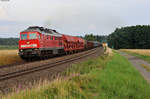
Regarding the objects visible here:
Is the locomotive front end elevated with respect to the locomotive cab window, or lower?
lower

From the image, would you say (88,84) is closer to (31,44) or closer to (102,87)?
(102,87)

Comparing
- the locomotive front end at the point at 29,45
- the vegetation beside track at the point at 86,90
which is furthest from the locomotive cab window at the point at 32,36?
the vegetation beside track at the point at 86,90

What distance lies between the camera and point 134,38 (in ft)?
344

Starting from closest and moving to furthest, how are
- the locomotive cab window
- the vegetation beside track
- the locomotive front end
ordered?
the vegetation beside track → the locomotive front end → the locomotive cab window

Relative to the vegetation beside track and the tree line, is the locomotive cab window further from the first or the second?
the tree line

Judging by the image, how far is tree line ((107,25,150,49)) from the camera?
330 feet

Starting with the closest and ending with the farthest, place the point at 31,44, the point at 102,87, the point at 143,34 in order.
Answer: the point at 102,87
the point at 31,44
the point at 143,34

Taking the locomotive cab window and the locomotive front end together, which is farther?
the locomotive cab window

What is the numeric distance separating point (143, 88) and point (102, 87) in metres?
1.80

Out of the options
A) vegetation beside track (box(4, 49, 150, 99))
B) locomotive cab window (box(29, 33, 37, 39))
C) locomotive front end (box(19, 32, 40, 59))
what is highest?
locomotive cab window (box(29, 33, 37, 39))

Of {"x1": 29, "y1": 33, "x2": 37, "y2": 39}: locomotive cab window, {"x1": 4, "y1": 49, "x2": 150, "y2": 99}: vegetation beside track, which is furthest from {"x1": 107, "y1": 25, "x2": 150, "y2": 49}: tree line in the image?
{"x1": 4, "y1": 49, "x2": 150, "y2": 99}: vegetation beside track

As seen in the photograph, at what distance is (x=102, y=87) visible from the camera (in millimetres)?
7504

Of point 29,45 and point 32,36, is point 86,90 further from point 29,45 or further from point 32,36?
point 32,36

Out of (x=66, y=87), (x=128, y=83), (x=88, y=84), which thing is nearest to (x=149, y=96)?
(x=128, y=83)
